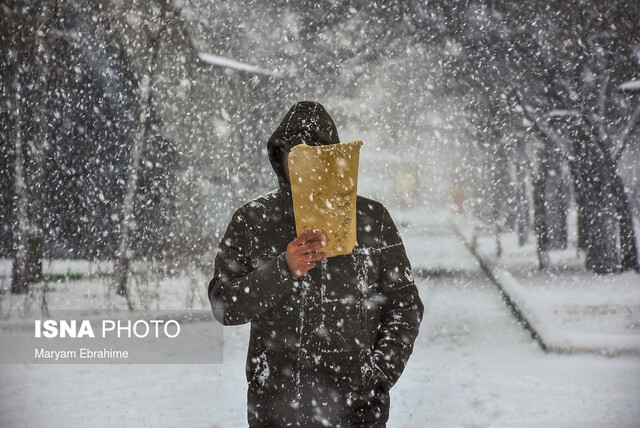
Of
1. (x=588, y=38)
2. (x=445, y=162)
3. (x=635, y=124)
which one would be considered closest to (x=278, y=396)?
(x=588, y=38)

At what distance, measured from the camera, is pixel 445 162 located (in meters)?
24.8

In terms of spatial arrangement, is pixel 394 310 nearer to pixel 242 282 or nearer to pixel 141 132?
pixel 242 282

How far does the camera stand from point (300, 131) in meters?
2.21

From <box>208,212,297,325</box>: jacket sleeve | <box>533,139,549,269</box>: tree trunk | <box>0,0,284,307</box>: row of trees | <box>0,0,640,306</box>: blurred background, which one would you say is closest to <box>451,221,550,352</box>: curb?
<box>533,139,549,269</box>: tree trunk

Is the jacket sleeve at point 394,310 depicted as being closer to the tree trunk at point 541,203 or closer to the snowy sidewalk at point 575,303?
the snowy sidewalk at point 575,303

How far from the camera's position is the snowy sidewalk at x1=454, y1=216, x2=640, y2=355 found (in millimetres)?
6844

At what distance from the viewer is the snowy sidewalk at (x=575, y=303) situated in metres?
6.84

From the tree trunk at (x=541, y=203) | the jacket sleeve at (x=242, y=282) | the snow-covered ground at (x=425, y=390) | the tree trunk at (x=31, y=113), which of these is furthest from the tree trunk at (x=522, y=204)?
the jacket sleeve at (x=242, y=282)

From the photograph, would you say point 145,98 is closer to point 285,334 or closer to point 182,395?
point 182,395

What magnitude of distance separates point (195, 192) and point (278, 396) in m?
10.7

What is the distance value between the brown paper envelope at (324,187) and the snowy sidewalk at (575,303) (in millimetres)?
5249

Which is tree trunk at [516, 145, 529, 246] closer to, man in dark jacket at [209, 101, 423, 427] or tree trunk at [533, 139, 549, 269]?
tree trunk at [533, 139, 549, 269]

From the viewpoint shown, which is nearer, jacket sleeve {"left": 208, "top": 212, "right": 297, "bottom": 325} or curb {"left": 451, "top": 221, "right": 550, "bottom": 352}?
jacket sleeve {"left": 208, "top": 212, "right": 297, "bottom": 325}

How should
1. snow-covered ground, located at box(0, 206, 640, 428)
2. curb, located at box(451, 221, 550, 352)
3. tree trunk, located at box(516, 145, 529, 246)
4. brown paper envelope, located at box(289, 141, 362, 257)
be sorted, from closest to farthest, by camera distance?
1. brown paper envelope, located at box(289, 141, 362, 257)
2. snow-covered ground, located at box(0, 206, 640, 428)
3. curb, located at box(451, 221, 550, 352)
4. tree trunk, located at box(516, 145, 529, 246)
